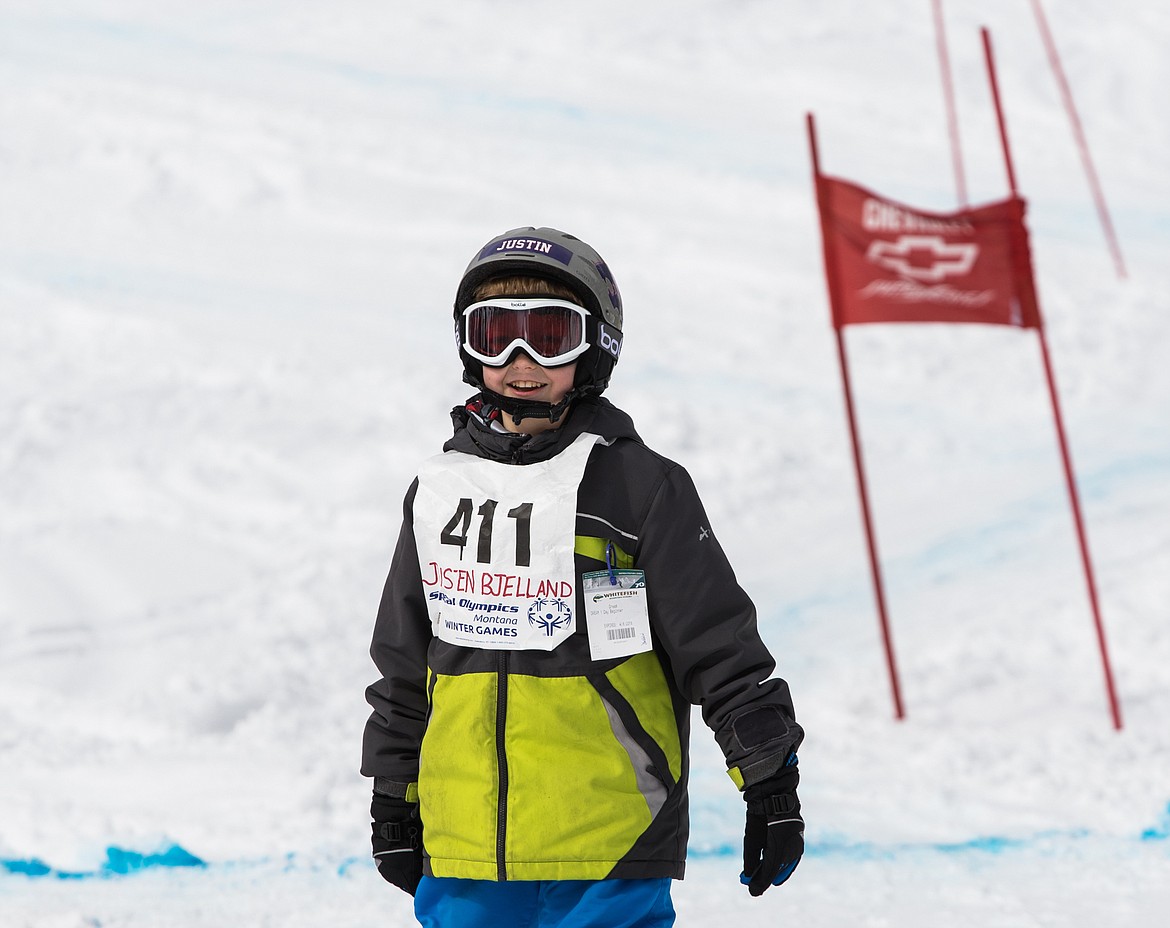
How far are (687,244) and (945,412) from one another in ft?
12.1

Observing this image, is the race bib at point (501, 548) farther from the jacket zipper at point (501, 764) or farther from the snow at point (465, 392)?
the snow at point (465, 392)

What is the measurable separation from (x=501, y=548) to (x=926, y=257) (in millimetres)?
3509

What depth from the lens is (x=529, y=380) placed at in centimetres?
208

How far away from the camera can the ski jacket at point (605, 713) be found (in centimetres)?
192

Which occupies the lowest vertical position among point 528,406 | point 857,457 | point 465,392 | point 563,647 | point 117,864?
point 117,864

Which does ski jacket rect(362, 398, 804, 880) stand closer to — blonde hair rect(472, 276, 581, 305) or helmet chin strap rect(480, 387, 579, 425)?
helmet chin strap rect(480, 387, 579, 425)

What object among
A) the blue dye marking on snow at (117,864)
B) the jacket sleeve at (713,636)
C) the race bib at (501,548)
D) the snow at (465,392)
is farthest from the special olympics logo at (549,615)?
the blue dye marking on snow at (117,864)

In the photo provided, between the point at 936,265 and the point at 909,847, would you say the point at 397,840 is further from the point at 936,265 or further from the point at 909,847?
the point at 936,265

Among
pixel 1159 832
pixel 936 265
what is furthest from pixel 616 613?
pixel 936 265

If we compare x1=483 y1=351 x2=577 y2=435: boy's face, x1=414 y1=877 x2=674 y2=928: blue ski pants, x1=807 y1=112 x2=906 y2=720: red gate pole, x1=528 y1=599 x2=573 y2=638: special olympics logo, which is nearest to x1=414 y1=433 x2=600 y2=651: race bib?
x1=528 y1=599 x2=573 y2=638: special olympics logo

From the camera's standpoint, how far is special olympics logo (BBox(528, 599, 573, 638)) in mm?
1969

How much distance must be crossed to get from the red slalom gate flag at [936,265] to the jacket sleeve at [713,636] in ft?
10.7

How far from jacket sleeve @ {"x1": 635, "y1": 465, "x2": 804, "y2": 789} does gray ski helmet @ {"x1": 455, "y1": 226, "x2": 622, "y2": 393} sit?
0.25m

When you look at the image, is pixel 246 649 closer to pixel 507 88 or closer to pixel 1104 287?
pixel 1104 287
